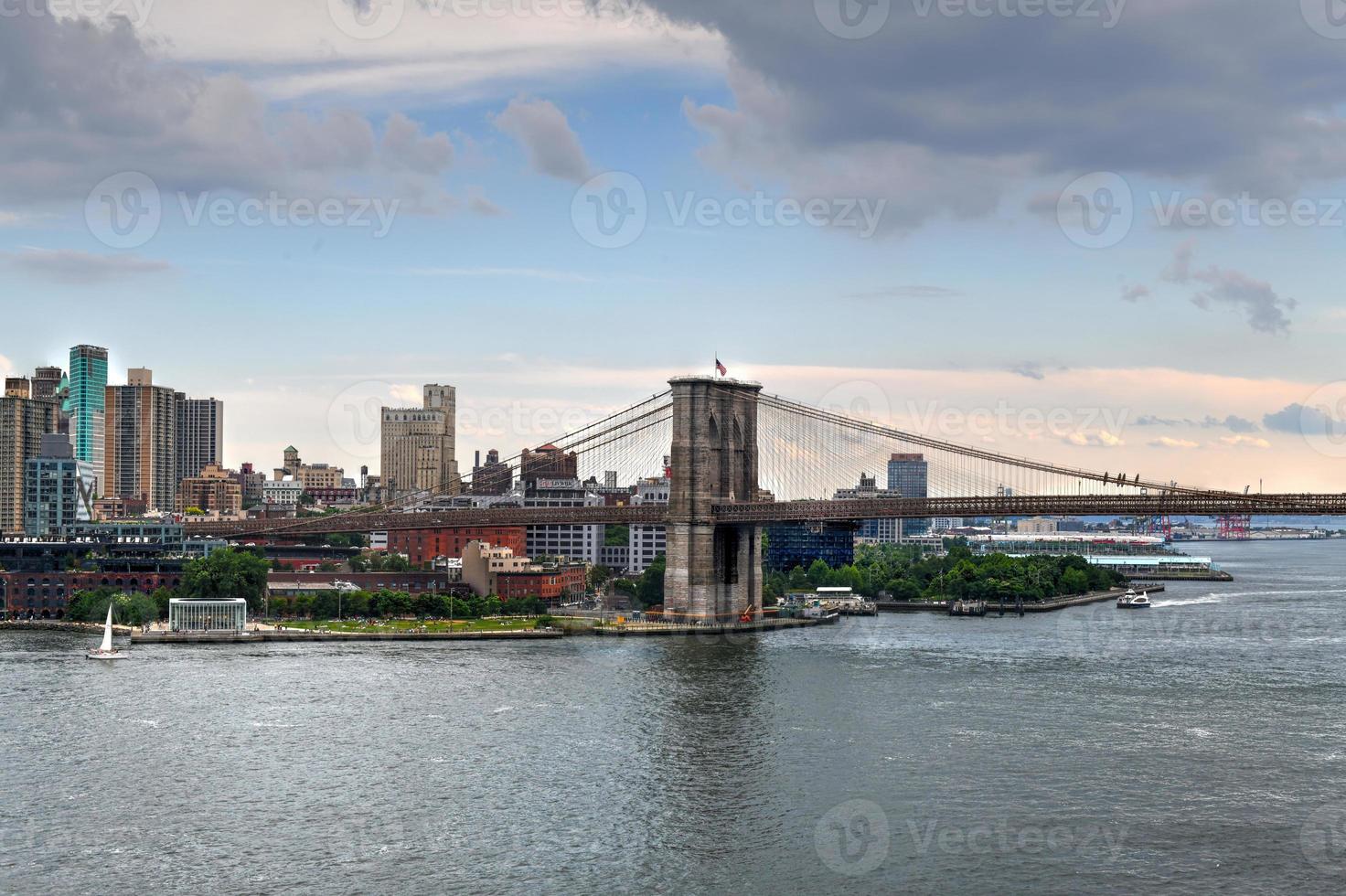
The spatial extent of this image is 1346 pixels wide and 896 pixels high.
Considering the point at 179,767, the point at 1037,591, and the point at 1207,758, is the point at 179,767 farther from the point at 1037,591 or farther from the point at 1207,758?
the point at 1037,591

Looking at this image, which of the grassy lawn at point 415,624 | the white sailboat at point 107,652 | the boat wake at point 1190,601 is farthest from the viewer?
the boat wake at point 1190,601

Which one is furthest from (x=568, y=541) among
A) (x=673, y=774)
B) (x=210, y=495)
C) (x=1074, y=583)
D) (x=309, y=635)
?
(x=673, y=774)

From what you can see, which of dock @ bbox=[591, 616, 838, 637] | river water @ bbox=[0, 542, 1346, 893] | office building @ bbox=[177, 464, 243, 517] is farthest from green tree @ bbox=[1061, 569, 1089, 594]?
office building @ bbox=[177, 464, 243, 517]

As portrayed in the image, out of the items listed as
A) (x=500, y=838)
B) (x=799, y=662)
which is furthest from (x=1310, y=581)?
A: (x=500, y=838)

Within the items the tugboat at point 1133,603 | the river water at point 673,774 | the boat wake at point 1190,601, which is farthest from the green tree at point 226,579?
the boat wake at point 1190,601

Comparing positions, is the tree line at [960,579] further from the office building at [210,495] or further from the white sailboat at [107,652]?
the office building at [210,495]

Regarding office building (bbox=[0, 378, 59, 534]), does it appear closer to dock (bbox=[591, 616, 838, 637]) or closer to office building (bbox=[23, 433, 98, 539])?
office building (bbox=[23, 433, 98, 539])
